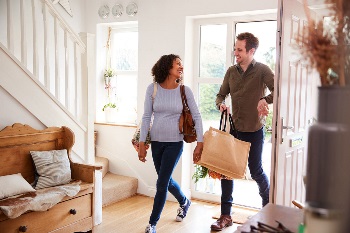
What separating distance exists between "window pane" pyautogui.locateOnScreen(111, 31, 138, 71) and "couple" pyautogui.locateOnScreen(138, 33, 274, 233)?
77.6 inches

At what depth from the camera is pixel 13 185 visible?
280 cm

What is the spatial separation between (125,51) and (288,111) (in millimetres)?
2847

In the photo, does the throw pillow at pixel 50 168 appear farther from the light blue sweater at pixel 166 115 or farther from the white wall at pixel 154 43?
the white wall at pixel 154 43

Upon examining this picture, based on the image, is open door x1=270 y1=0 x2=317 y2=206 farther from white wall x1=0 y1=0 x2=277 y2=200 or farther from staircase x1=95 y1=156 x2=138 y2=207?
staircase x1=95 y1=156 x2=138 y2=207

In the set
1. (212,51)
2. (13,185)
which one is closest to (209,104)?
(212,51)

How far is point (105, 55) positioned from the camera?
5199 mm

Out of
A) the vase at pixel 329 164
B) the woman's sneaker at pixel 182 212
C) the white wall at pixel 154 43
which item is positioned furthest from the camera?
the white wall at pixel 154 43

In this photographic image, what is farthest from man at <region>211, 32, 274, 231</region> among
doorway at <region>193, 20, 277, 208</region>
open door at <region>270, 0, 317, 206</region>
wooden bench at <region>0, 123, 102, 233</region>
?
wooden bench at <region>0, 123, 102, 233</region>

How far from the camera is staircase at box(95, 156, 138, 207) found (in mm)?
4088

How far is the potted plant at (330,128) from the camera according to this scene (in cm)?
89

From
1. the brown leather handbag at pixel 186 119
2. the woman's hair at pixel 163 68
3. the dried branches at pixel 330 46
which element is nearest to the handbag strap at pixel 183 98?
the brown leather handbag at pixel 186 119

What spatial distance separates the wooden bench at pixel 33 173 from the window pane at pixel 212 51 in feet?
5.66

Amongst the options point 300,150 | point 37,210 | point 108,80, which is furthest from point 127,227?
point 108,80

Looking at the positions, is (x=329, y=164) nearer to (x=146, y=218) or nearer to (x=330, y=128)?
(x=330, y=128)
